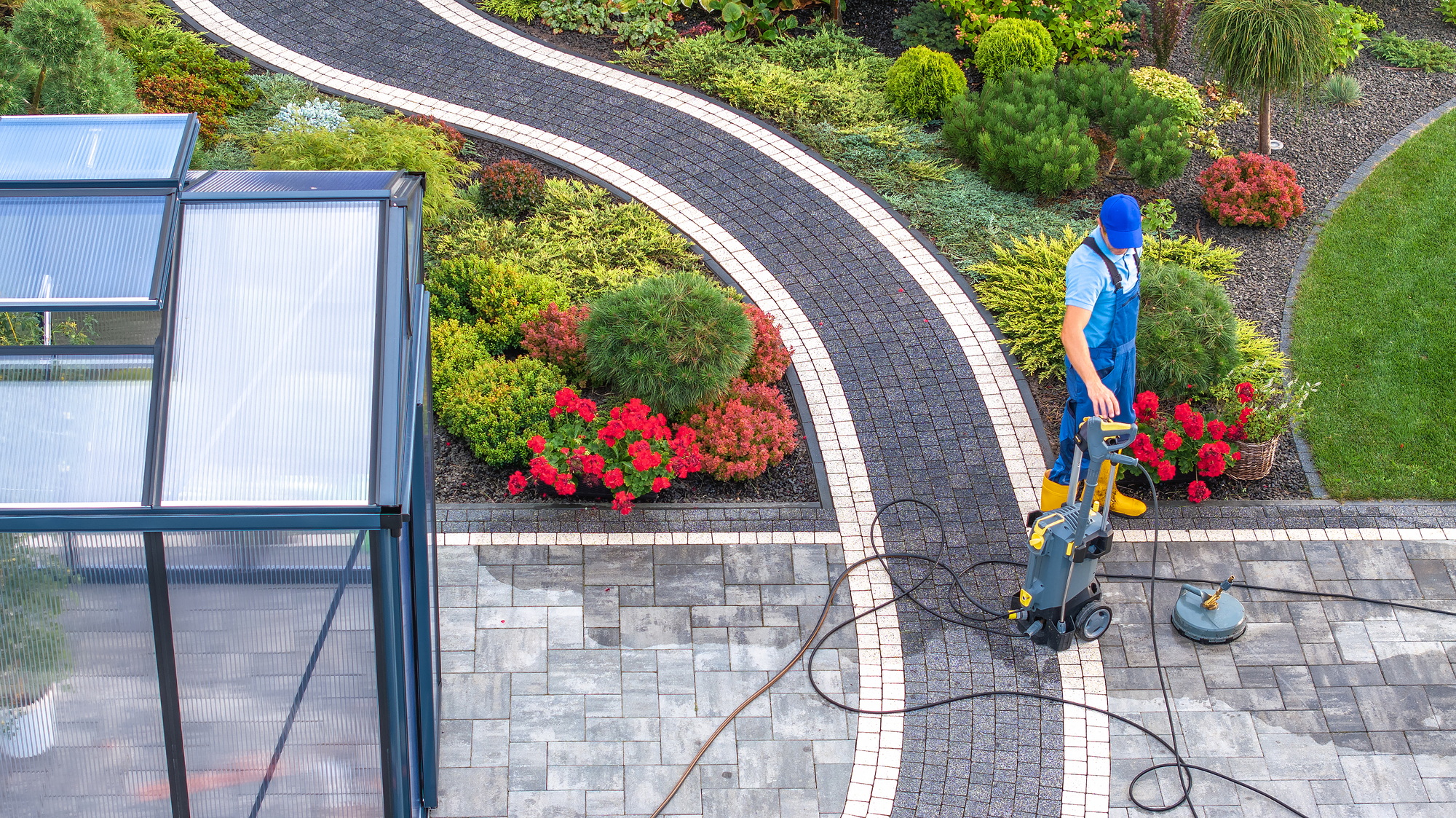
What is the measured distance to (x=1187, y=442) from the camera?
9.35 m

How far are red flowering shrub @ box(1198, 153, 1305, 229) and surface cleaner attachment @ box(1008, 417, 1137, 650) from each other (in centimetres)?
485

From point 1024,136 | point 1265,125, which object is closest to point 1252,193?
point 1265,125

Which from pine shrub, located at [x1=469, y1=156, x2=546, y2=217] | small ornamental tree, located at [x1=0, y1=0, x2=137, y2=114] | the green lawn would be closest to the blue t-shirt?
the green lawn

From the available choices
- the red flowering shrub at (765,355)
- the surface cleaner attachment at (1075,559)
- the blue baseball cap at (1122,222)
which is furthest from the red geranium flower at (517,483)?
the blue baseball cap at (1122,222)

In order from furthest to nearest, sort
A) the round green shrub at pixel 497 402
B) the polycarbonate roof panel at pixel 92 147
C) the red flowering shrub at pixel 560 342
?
the red flowering shrub at pixel 560 342 < the round green shrub at pixel 497 402 < the polycarbonate roof panel at pixel 92 147

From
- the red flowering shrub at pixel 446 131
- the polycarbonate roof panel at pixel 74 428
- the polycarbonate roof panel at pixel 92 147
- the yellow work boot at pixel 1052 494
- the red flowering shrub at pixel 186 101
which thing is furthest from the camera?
the red flowering shrub at pixel 186 101

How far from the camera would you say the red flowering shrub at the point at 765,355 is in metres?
10.1

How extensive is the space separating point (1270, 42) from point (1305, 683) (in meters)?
6.74

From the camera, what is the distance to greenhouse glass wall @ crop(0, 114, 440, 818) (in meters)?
5.33

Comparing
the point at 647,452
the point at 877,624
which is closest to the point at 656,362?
the point at 647,452

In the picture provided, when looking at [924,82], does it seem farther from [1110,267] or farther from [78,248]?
[78,248]

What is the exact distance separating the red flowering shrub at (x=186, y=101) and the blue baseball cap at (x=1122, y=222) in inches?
353

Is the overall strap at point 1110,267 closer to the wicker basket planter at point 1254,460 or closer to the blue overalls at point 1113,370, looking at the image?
the blue overalls at point 1113,370

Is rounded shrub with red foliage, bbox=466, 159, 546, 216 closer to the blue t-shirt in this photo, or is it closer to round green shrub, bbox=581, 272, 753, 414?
round green shrub, bbox=581, 272, 753, 414
